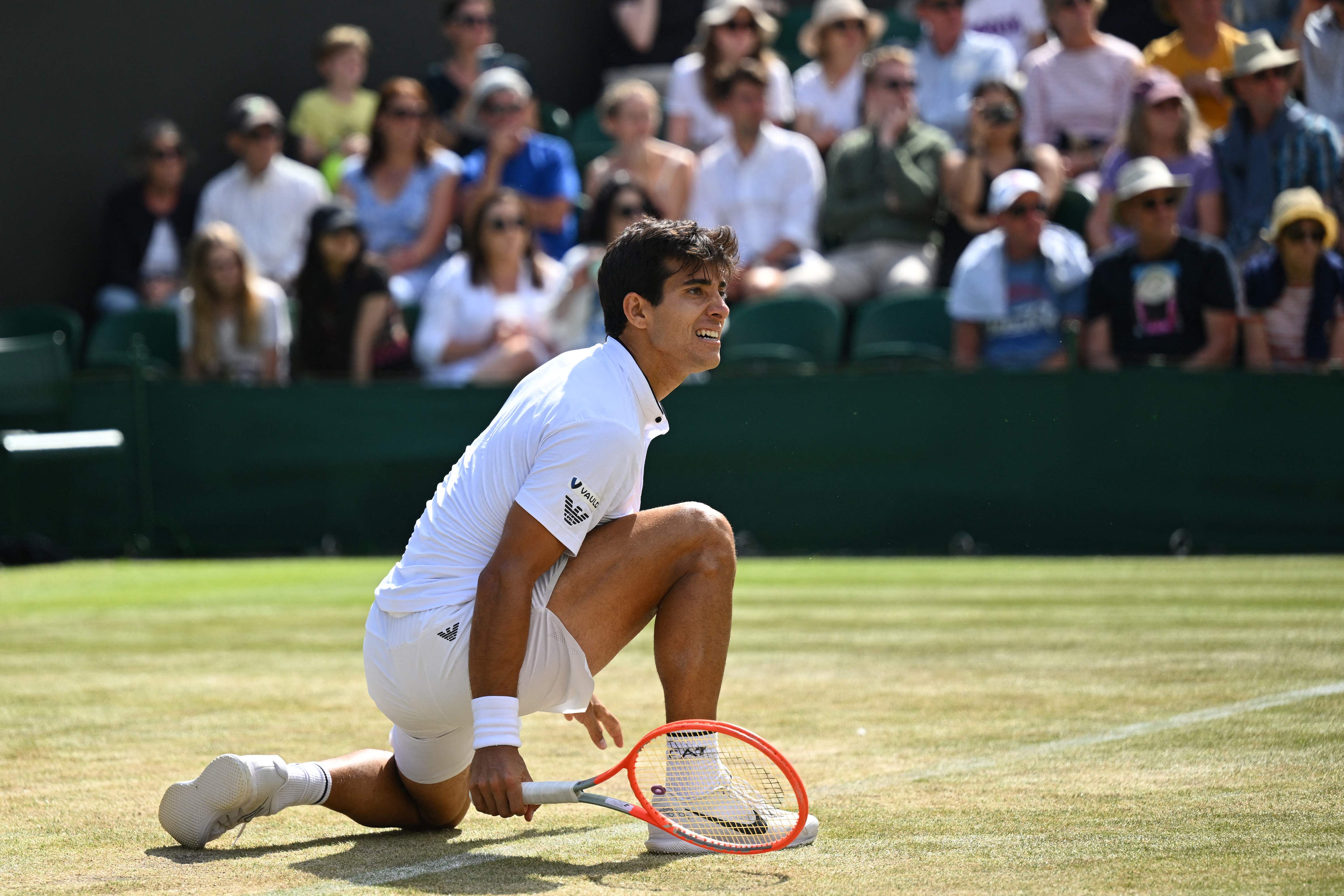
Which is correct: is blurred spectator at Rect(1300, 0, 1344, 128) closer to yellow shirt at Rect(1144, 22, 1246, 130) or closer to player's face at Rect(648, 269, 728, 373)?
yellow shirt at Rect(1144, 22, 1246, 130)

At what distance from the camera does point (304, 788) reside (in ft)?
12.8

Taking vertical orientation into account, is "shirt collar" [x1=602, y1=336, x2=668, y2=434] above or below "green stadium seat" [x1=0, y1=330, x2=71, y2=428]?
above

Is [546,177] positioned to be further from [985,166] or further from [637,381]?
[637,381]

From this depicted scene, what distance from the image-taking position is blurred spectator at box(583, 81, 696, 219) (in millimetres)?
12273

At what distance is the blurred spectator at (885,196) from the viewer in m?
11.5

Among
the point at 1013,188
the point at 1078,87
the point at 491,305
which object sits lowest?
the point at 491,305

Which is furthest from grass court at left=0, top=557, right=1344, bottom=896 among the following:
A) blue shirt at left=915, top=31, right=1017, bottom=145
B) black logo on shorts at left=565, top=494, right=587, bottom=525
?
blue shirt at left=915, top=31, right=1017, bottom=145

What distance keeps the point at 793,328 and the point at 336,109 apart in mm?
5398

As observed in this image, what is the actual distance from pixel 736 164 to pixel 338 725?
7482 mm

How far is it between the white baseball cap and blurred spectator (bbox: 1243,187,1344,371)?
1375 mm

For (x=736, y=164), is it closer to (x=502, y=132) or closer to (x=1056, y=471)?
(x=502, y=132)

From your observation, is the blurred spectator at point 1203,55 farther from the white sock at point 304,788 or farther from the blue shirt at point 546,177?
the white sock at point 304,788

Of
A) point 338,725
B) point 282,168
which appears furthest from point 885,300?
point 338,725

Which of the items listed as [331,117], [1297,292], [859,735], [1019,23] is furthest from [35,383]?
[1297,292]
